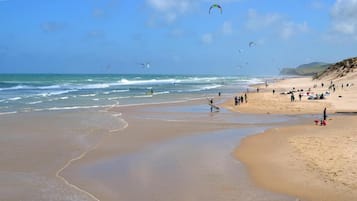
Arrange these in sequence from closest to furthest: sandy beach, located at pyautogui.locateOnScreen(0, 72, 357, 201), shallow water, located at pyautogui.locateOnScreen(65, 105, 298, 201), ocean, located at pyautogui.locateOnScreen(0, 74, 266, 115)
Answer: shallow water, located at pyautogui.locateOnScreen(65, 105, 298, 201), sandy beach, located at pyautogui.locateOnScreen(0, 72, 357, 201), ocean, located at pyautogui.locateOnScreen(0, 74, 266, 115)

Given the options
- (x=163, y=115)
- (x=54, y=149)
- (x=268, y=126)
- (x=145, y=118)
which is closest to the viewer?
(x=54, y=149)

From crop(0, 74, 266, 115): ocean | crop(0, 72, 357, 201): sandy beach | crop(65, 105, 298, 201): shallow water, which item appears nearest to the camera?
crop(65, 105, 298, 201): shallow water

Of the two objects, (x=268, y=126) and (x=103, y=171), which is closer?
(x=103, y=171)

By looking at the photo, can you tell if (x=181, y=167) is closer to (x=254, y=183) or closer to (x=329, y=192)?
(x=254, y=183)

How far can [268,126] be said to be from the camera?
799 inches

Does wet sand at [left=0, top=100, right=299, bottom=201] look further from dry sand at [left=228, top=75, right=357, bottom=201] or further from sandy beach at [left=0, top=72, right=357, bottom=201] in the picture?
dry sand at [left=228, top=75, right=357, bottom=201]

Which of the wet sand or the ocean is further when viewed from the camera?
the ocean

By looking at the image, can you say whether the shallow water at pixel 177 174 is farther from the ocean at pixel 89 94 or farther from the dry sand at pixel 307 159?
the ocean at pixel 89 94

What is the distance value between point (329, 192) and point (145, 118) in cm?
1540

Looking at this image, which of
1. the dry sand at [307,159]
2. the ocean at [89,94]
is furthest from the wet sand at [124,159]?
the ocean at [89,94]

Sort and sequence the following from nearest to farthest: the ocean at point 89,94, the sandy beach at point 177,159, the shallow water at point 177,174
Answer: the shallow water at point 177,174
the sandy beach at point 177,159
the ocean at point 89,94

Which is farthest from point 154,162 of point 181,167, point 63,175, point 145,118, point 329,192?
point 145,118

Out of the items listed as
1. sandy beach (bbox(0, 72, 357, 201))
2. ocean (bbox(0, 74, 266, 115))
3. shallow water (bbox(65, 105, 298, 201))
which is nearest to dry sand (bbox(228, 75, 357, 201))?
sandy beach (bbox(0, 72, 357, 201))

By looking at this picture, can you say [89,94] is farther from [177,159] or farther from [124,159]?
[177,159]
